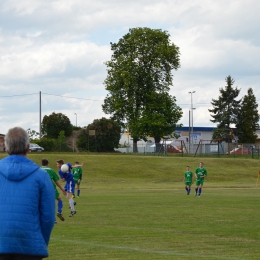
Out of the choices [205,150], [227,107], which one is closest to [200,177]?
[205,150]

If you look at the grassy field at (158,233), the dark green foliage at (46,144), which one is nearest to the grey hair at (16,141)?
the grassy field at (158,233)

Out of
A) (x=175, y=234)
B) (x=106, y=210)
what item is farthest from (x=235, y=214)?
(x=175, y=234)

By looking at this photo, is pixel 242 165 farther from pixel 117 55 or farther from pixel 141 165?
pixel 117 55

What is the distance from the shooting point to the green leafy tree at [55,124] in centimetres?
9881

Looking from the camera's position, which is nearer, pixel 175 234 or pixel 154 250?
pixel 154 250

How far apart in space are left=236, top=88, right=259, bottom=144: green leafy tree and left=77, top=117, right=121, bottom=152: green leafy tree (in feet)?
68.5

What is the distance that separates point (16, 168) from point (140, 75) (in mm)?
76837

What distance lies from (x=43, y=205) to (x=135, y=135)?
2984 inches

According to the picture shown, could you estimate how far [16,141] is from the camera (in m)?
6.20

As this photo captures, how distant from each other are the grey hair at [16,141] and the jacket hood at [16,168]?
0.06 metres

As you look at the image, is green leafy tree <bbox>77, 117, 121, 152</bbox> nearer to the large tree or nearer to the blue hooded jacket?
the large tree

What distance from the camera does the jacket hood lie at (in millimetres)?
6090

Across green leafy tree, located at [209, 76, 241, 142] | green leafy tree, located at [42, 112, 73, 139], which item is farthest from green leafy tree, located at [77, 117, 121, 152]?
green leafy tree, located at [209, 76, 241, 142]

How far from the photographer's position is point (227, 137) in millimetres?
96312
